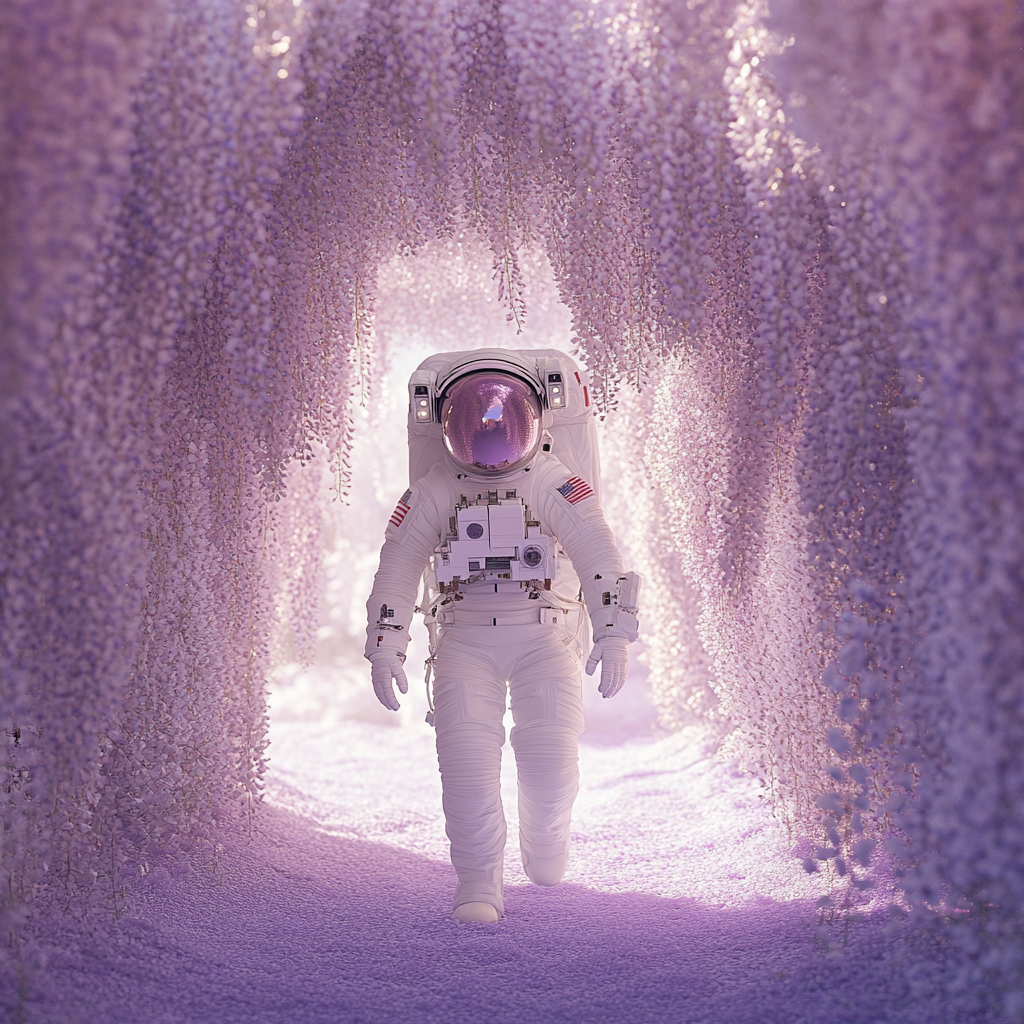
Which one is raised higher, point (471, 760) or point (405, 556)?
point (405, 556)

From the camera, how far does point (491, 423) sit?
309 centimetres

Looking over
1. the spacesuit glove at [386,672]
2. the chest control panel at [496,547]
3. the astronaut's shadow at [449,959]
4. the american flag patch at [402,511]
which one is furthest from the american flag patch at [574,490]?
the astronaut's shadow at [449,959]

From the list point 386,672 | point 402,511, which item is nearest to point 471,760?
point 386,672

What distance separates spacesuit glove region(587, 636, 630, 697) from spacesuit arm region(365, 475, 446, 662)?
0.65m

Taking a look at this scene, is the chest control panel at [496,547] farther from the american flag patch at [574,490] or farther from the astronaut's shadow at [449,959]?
the astronaut's shadow at [449,959]

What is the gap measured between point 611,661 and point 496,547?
20.5 inches

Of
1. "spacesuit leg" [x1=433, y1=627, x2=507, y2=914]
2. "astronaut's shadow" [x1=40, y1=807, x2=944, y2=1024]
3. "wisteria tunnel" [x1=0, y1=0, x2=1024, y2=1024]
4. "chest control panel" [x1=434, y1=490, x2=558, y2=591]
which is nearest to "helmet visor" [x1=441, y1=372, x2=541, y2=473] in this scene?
"chest control panel" [x1=434, y1=490, x2=558, y2=591]

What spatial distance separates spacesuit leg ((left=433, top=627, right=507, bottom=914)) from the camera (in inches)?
119

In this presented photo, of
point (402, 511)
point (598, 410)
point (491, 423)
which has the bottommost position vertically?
point (402, 511)

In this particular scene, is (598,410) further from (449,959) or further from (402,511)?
(449,959)

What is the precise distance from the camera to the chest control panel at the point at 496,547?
3086 mm

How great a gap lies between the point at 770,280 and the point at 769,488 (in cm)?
76

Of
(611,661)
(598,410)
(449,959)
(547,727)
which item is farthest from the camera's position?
(598,410)

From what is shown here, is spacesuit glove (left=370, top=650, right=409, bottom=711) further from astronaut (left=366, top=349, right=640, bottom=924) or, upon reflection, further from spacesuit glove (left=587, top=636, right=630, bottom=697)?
spacesuit glove (left=587, top=636, right=630, bottom=697)
